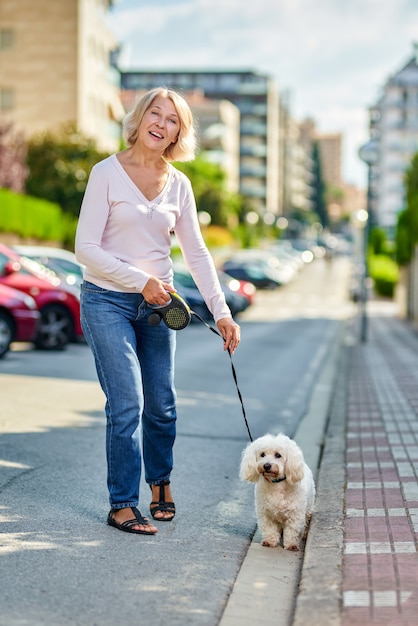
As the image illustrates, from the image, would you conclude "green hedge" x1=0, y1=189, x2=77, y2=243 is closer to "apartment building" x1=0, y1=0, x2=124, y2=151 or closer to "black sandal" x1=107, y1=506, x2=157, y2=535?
"apartment building" x1=0, y1=0, x2=124, y2=151

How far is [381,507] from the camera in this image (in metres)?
5.80

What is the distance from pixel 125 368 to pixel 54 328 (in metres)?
13.0

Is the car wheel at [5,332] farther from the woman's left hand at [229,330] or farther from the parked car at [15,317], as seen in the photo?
the woman's left hand at [229,330]

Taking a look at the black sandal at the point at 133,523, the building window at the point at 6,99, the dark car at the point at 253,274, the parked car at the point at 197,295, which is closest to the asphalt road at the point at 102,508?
the black sandal at the point at 133,523

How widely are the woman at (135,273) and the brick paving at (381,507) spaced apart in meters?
1.09

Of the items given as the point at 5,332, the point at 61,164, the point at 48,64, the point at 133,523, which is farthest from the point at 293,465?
the point at 48,64

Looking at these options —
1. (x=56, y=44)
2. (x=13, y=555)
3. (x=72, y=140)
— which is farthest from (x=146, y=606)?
(x=56, y=44)

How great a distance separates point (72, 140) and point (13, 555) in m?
48.0

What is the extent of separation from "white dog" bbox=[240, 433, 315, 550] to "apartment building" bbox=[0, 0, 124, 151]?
5659cm

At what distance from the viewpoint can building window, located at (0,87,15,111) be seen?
6288cm

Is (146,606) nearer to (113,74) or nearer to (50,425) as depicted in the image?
(50,425)

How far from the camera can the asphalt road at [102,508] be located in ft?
13.6

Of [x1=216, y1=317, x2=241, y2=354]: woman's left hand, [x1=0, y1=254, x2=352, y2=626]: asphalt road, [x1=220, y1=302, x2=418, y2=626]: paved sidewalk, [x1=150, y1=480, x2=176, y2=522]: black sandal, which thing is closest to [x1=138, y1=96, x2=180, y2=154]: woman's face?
[x1=216, y1=317, x2=241, y2=354]: woman's left hand

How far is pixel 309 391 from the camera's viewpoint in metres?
13.5
